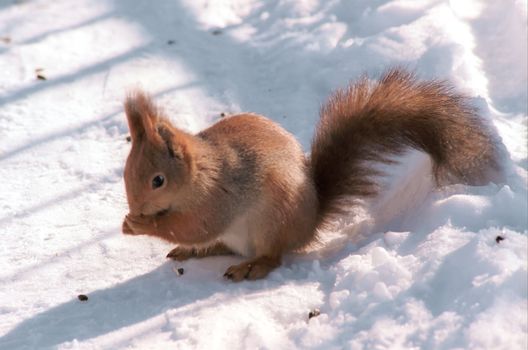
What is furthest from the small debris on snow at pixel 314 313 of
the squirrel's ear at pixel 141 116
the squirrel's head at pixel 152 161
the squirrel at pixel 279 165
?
the squirrel's ear at pixel 141 116

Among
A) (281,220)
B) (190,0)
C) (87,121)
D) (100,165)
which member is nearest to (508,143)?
(281,220)

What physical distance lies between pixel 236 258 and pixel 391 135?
72 cm

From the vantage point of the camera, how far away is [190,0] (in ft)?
14.9

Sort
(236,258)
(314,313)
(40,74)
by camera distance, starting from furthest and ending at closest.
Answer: (40,74) < (236,258) < (314,313)

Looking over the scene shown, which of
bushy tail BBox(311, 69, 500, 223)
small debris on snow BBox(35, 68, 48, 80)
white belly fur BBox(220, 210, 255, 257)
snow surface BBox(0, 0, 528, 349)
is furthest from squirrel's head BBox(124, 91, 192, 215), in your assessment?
small debris on snow BBox(35, 68, 48, 80)

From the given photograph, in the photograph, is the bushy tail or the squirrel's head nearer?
the squirrel's head

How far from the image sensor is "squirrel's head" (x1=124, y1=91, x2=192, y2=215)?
2459 millimetres

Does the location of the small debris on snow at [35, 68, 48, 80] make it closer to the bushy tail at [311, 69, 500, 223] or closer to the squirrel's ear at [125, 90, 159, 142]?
the squirrel's ear at [125, 90, 159, 142]

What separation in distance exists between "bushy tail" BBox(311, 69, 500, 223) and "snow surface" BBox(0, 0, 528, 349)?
0.12 m

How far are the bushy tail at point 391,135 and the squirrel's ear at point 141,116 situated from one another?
24.9 inches

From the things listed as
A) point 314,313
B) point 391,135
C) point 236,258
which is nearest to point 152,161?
point 236,258

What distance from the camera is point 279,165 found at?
2.66m

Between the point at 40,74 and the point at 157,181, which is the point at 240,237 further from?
the point at 40,74

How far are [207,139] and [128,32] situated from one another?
1832 millimetres
